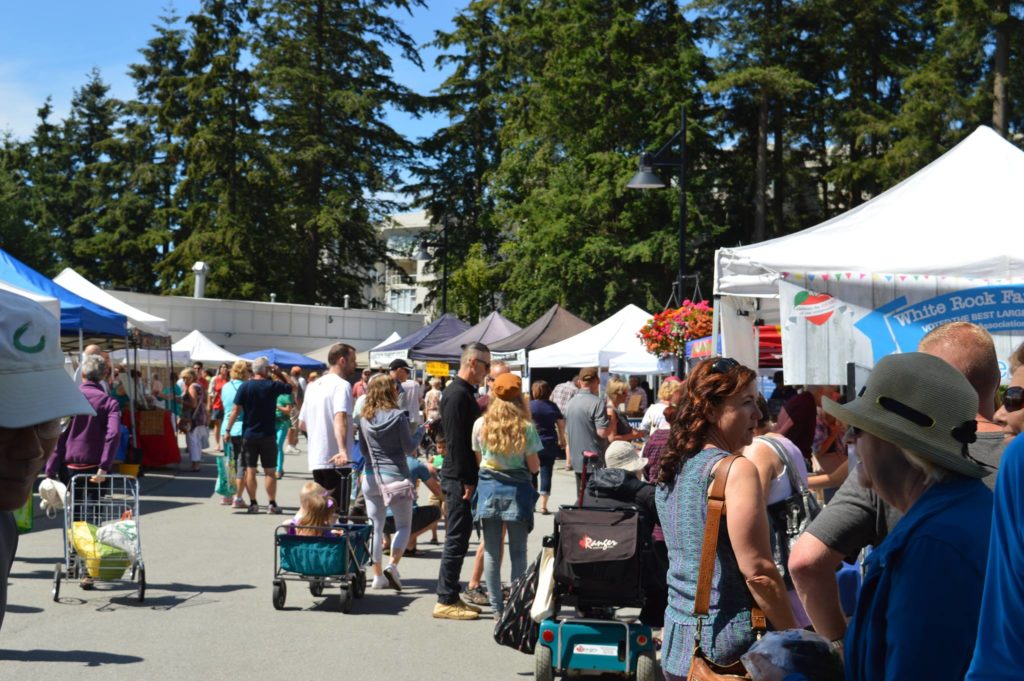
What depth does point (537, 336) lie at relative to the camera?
2648 centimetres

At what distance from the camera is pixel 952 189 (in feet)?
28.6

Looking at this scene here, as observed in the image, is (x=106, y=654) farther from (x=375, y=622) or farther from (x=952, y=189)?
(x=952, y=189)

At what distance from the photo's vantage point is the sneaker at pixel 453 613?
353 inches

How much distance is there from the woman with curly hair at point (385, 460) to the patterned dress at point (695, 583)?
19.2 feet

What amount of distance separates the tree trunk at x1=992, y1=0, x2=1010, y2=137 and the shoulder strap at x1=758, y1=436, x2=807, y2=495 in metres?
28.9

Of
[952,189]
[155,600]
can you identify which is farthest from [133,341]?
[952,189]

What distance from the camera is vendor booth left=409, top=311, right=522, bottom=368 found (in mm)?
28094

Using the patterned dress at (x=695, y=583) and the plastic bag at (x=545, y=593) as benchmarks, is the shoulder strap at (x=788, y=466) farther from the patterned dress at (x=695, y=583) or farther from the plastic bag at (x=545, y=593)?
the plastic bag at (x=545, y=593)

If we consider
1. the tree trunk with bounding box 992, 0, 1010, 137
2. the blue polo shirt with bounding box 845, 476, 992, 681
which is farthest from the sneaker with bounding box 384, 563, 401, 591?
the tree trunk with bounding box 992, 0, 1010, 137

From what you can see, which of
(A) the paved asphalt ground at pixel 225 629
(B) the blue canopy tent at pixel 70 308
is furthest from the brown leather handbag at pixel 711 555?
(B) the blue canopy tent at pixel 70 308

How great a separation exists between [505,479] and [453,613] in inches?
50.1

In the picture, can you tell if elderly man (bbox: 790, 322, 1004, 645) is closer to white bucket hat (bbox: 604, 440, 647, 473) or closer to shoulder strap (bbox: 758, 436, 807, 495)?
shoulder strap (bbox: 758, 436, 807, 495)

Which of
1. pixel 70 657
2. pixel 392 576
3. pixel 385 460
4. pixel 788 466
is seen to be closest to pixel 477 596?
pixel 392 576

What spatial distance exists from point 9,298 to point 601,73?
134ft
